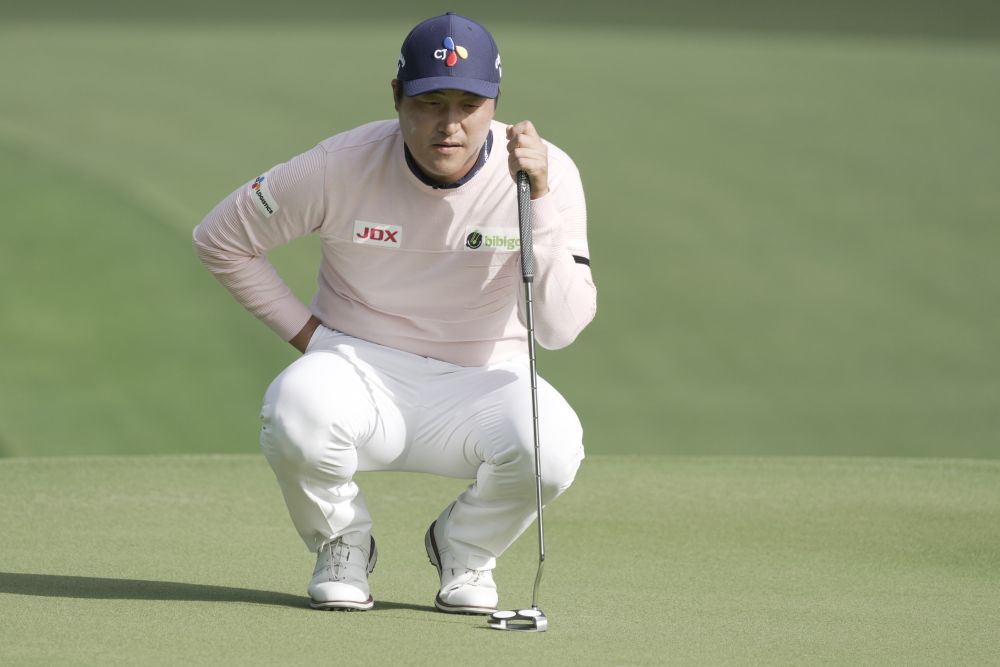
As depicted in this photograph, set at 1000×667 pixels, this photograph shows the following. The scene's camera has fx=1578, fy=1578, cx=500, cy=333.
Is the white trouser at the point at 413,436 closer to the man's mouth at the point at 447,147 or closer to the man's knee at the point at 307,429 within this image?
the man's knee at the point at 307,429

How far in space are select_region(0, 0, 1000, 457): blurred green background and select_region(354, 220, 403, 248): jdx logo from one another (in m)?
3.31

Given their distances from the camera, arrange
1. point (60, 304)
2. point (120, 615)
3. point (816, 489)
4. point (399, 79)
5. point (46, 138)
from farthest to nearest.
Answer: point (46, 138)
point (60, 304)
point (816, 489)
point (399, 79)
point (120, 615)

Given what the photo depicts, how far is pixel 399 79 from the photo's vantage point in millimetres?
3023

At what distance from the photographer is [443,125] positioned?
9.82 ft

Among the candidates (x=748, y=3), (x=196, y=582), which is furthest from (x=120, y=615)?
(x=748, y=3)

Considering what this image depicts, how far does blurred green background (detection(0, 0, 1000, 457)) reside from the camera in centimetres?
670

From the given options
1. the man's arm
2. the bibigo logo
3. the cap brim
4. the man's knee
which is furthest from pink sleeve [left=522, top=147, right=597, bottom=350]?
the man's knee

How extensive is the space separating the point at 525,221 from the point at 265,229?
23.2 inches

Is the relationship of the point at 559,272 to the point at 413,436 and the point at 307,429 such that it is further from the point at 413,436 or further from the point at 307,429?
the point at 307,429

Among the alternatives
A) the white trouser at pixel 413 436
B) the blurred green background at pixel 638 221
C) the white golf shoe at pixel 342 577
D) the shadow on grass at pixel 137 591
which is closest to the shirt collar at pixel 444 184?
the white trouser at pixel 413 436

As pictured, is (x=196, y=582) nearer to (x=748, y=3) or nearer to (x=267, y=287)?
(x=267, y=287)

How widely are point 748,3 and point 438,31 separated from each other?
9.66 meters

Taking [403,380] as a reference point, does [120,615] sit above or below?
below

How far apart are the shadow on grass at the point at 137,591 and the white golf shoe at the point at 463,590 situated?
5cm
